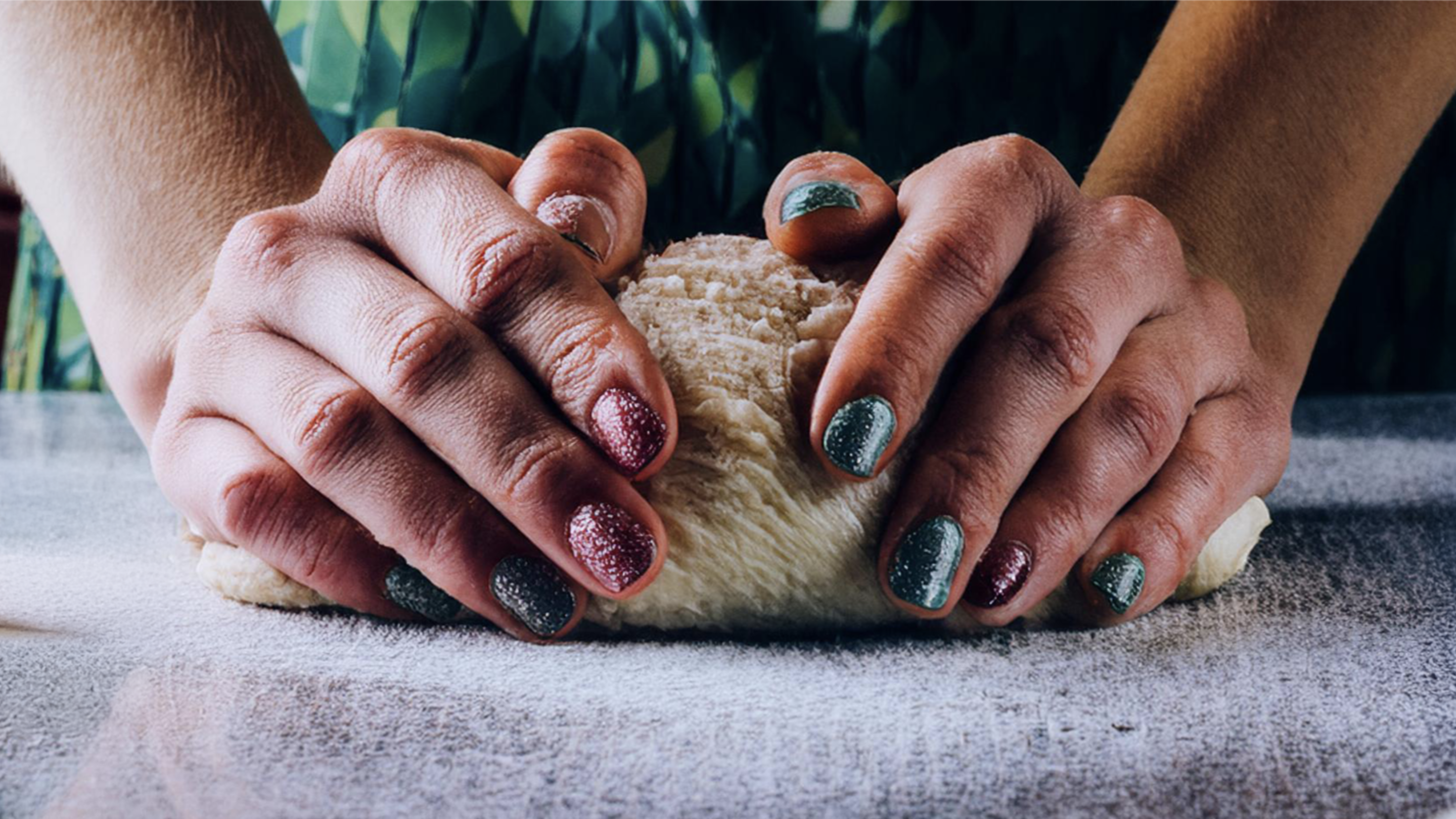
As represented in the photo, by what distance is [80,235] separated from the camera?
720mm

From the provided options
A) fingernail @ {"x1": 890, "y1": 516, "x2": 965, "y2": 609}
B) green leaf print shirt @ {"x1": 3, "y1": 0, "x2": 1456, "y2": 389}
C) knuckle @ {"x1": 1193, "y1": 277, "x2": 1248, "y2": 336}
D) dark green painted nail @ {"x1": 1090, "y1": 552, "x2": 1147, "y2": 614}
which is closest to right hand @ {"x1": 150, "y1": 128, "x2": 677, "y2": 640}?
fingernail @ {"x1": 890, "y1": 516, "x2": 965, "y2": 609}

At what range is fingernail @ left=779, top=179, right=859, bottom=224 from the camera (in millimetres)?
A: 558

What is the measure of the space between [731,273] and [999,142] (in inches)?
5.8

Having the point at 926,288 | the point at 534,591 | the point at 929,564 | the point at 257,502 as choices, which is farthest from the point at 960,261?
the point at 257,502

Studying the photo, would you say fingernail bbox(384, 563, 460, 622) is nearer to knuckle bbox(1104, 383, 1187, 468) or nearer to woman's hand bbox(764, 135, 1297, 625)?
woman's hand bbox(764, 135, 1297, 625)

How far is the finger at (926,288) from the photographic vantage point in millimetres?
478

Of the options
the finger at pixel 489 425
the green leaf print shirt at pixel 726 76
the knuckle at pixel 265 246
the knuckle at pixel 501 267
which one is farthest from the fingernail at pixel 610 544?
the green leaf print shirt at pixel 726 76

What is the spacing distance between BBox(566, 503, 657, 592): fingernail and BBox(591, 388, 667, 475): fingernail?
0.02 m

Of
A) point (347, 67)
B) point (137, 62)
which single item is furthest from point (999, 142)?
point (347, 67)

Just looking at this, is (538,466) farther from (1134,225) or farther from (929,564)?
(1134,225)

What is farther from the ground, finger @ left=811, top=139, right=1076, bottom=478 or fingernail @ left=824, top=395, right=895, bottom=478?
finger @ left=811, top=139, right=1076, bottom=478

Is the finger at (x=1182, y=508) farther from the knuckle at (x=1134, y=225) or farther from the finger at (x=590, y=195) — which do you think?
the finger at (x=590, y=195)

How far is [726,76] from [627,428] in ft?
1.89

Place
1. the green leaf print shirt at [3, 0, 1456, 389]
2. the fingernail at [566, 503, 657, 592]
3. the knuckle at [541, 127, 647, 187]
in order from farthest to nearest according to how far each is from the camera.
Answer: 1. the green leaf print shirt at [3, 0, 1456, 389]
2. the knuckle at [541, 127, 647, 187]
3. the fingernail at [566, 503, 657, 592]
